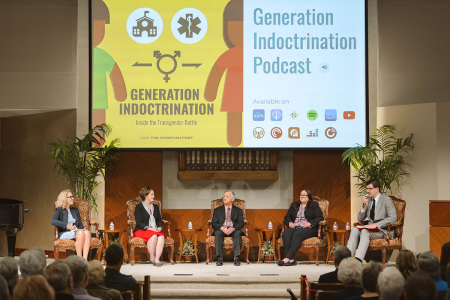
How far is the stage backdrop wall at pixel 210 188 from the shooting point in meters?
9.75

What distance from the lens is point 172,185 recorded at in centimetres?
976

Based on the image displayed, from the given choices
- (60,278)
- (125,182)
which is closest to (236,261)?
(125,182)

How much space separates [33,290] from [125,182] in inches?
272

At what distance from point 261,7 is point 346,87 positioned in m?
1.67

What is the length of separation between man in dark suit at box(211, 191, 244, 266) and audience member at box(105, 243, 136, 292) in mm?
4026

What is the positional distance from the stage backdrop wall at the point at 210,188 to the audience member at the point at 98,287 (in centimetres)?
541

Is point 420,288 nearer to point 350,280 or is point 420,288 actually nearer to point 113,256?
point 350,280

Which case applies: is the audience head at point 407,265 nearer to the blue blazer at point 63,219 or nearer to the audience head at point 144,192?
the audience head at point 144,192

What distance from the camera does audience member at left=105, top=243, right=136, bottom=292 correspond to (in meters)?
4.77

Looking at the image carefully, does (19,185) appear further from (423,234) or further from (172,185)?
(423,234)

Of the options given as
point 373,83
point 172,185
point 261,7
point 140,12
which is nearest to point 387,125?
point 373,83

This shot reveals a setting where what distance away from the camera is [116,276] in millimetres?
4828

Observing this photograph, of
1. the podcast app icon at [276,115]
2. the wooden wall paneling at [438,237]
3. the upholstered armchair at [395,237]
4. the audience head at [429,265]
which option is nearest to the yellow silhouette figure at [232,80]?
the podcast app icon at [276,115]

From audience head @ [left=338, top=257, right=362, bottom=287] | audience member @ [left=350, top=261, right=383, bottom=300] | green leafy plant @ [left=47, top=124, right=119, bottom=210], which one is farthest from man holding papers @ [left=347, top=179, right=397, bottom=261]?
audience member @ [left=350, top=261, right=383, bottom=300]
